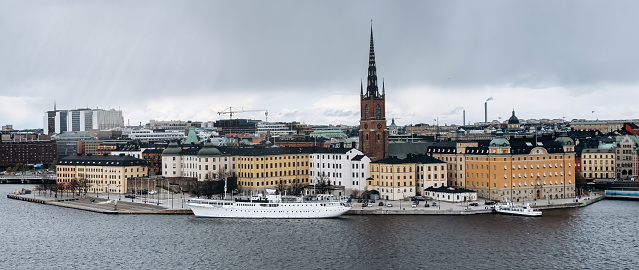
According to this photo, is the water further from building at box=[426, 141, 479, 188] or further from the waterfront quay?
building at box=[426, 141, 479, 188]

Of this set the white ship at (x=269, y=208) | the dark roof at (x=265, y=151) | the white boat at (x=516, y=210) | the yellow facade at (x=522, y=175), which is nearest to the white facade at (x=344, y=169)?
the dark roof at (x=265, y=151)

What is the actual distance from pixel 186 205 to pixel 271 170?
17.9 meters

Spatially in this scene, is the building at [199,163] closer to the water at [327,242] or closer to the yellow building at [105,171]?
the yellow building at [105,171]

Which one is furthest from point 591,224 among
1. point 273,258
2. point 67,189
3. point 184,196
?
point 67,189

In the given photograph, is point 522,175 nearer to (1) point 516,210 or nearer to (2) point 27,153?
(1) point 516,210

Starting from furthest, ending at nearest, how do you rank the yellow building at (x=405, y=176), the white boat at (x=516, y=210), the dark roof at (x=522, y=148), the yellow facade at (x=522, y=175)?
the dark roof at (x=522, y=148)
the yellow building at (x=405, y=176)
the yellow facade at (x=522, y=175)
the white boat at (x=516, y=210)

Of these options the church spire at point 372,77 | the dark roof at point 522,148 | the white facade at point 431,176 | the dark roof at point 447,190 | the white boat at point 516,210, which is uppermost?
the church spire at point 372,77

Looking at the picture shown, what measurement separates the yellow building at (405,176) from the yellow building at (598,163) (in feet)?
105

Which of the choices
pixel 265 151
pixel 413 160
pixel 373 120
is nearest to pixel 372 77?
pixel 373 120

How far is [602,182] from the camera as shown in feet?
369

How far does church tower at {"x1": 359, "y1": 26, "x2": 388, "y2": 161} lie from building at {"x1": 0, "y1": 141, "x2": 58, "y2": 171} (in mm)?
96323

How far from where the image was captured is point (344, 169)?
341ft

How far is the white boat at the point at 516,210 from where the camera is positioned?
86350 millimetres

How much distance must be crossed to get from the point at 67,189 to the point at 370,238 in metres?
56.8
